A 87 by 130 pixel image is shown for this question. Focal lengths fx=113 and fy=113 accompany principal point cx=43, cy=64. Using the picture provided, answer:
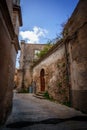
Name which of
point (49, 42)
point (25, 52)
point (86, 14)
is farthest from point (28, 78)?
point (86, 14)

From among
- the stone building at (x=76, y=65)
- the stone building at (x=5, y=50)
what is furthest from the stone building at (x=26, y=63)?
the stone building at (x=5, y=50)

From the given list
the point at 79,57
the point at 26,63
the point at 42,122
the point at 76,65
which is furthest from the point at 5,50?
the point at 26,63

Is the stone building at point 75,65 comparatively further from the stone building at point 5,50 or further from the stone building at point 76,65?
the stone building at point 5,50

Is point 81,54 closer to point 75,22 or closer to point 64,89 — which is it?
point 75,22

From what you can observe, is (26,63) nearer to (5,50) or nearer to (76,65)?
(76,65)

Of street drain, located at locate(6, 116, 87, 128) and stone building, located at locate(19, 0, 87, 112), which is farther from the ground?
stone building, located at locate(19, 0, 87, 112)

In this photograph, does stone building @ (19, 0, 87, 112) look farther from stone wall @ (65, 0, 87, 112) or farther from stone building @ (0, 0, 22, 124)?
stone building @ (0, 0, 22, 124)

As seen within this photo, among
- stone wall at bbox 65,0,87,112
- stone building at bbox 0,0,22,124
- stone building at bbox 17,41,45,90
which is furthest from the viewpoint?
stone building at bbox 17,41,45,90

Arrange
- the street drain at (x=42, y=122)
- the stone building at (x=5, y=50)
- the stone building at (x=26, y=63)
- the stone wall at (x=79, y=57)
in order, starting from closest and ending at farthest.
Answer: the stone building at (x=5, y=50) < the street drain at (x=42, y=122) < the stone wall at (x=79, y=57) < the stone building at (x=26, y=63)

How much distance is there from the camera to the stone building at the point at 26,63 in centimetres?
1691

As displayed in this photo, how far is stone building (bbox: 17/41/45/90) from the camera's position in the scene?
16.9 metres

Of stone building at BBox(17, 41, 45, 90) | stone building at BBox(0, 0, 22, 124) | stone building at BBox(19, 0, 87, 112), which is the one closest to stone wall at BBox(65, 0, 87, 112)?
stone building at BBox(19, 0, 87, 112)

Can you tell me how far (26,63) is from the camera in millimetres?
18375

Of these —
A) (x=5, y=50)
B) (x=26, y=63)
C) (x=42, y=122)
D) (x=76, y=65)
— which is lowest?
(x=42, y=122)
